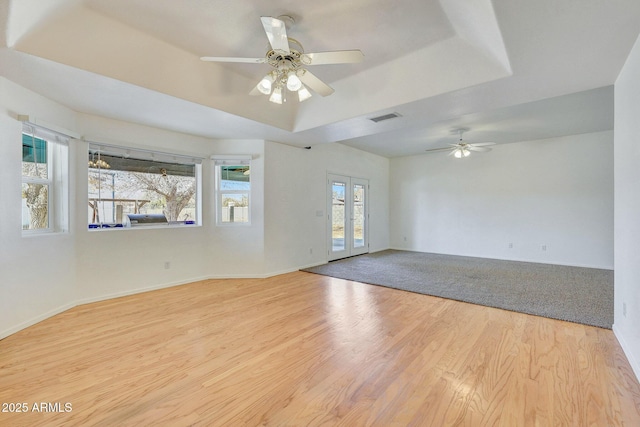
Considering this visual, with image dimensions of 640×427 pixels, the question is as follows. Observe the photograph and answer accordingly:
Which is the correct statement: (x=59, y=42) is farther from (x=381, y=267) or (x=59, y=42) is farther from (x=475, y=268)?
(x=475, y=268)

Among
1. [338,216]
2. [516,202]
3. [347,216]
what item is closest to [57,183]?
[338,216]

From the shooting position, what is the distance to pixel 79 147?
11.4 feet

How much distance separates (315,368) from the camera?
2076mm

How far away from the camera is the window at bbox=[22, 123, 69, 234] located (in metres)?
2.94

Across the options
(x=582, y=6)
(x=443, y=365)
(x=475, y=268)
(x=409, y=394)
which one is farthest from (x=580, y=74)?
(x=475, y=268)

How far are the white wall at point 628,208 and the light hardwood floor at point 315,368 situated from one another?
0.75 feet

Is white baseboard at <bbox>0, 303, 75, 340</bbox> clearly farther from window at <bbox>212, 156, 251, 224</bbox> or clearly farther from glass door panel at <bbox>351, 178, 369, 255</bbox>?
glass door panel at <bbox>351, 178, 369, 255</bbox>

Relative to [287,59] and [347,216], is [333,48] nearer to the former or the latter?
[287,59]

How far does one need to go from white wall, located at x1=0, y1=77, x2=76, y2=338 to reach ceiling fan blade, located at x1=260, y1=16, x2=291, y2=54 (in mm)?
2635

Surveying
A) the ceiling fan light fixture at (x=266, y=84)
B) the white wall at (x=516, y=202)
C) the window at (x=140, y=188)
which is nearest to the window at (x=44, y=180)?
the window at (x=140, y=188)

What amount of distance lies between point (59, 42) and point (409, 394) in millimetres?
3736

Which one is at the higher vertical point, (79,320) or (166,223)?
(166,223)

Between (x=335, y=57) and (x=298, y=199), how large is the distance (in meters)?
3.41

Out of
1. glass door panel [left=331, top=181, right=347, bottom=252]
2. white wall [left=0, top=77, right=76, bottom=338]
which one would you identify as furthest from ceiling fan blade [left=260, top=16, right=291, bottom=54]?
glass door panel [left=331, top=181, right=347, bottom=252]
